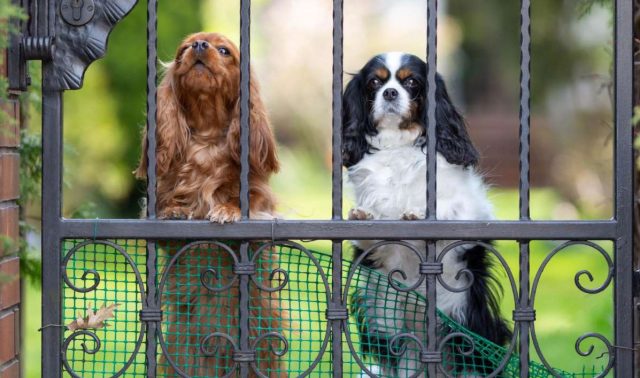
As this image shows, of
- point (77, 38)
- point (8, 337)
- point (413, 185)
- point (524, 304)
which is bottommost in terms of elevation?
point (8, 337)

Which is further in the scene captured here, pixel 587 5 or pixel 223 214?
pixel 587 5

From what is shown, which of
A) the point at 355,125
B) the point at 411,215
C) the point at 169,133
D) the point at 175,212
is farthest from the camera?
the point at 355,125

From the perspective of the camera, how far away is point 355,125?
3.79 meters

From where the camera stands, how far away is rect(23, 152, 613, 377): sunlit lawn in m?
3.37

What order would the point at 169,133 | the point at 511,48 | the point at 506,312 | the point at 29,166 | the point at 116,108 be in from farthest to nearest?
the point at 511,48
the point at 116,108
the point at 506,312
the point at 29,166
the point at 169,133

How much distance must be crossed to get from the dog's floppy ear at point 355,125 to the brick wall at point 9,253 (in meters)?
1.27

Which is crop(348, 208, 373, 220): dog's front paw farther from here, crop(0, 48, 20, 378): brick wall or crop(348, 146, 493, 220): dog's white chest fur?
crop(0, 48, 20, 378): brick wall

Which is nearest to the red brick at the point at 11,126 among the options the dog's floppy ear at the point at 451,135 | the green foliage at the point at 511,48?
the dog's floppy ear at the point at 451,135

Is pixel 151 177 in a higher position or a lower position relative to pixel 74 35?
lower

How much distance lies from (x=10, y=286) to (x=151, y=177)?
540mm

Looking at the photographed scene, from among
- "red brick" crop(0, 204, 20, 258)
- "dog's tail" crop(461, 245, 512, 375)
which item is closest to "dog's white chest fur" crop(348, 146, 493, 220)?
"dog's tail" crop(461, 245, 512, 375)

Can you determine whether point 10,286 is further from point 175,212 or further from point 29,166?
point 29,166

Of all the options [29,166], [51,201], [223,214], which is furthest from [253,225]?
[29,166]

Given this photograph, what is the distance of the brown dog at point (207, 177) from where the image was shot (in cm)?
340
